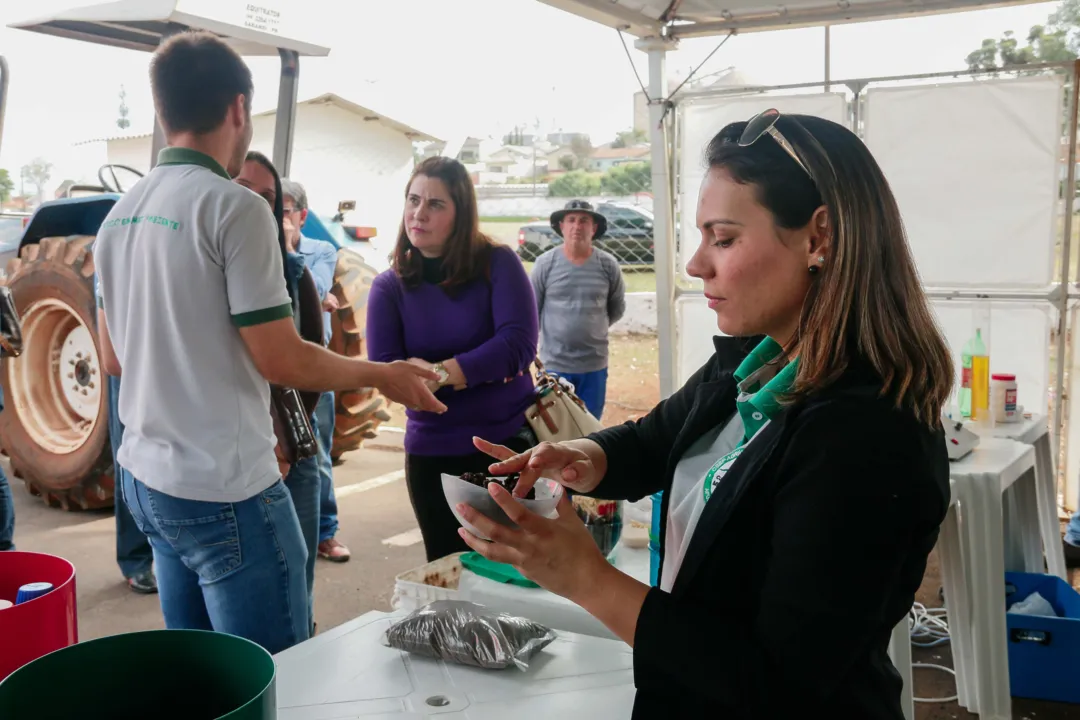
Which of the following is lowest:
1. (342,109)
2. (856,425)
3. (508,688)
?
(508,688)

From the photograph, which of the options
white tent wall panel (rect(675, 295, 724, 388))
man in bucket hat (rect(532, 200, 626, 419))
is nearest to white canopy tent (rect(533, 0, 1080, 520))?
man in bucket hat (rect(532, 200, 626, 419))

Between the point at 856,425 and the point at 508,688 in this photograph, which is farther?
the point at 508,688

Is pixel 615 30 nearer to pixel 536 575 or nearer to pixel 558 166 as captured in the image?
pixel 536 575

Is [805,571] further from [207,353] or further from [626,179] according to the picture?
[626,179]

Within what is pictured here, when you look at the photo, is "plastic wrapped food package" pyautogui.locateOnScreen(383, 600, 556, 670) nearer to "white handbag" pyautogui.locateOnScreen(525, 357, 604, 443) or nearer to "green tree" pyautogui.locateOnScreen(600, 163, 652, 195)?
"white handbag" pyautogui.locateOnScreen(525, 357, 604, 443)

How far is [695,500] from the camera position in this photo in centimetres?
128

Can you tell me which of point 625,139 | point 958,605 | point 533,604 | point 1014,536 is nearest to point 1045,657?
point 958,605

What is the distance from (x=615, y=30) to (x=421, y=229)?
3.06 meters

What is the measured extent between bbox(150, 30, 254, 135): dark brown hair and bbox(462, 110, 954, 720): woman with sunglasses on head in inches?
46.3

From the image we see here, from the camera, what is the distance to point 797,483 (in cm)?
105

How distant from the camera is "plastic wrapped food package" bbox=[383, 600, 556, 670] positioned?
4.45 feet

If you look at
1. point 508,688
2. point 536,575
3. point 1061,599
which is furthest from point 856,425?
point 1061,599

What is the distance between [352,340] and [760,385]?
14.5ft

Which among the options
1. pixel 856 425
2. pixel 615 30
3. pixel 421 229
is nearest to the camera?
pixel 856 425
